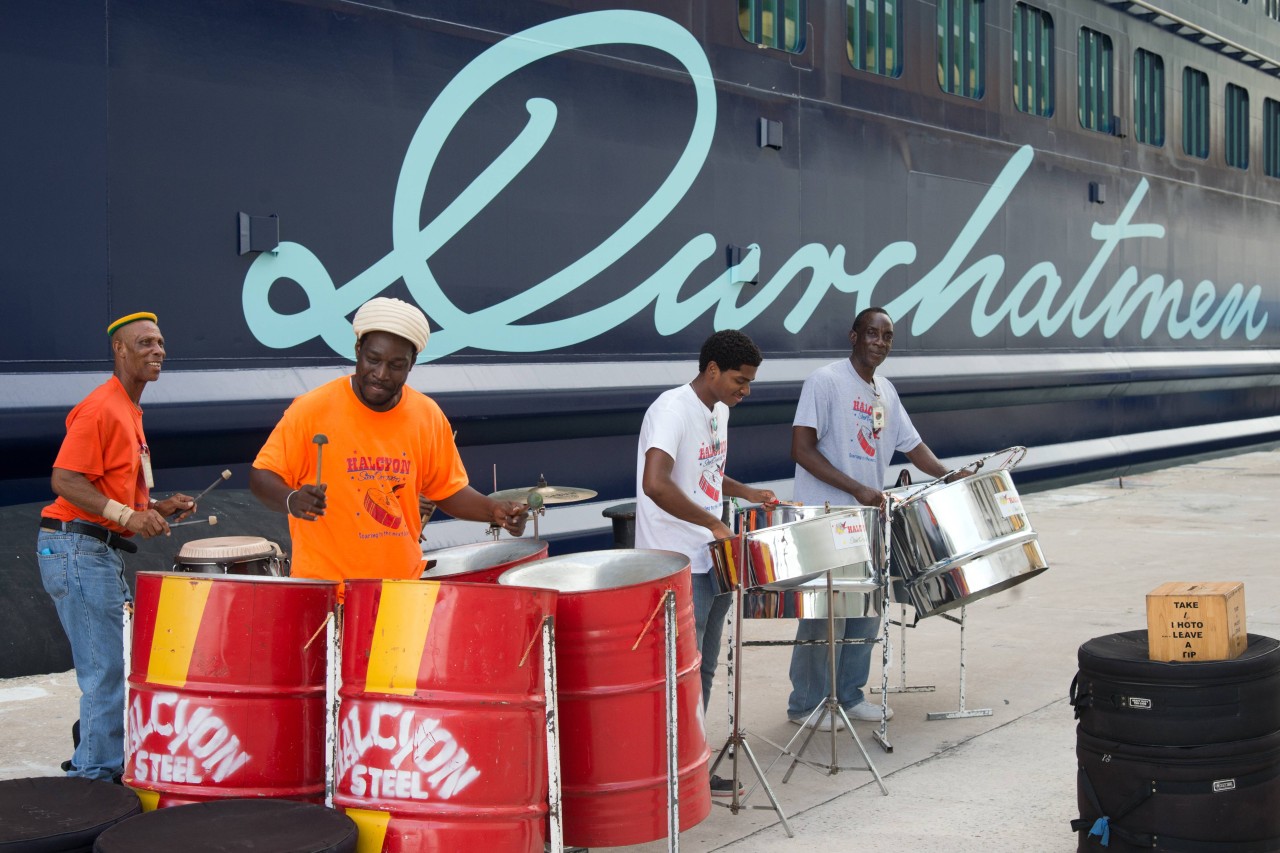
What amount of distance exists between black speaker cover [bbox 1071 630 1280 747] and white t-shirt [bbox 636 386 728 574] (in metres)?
1.28

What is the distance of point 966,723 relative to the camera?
540 centimetres

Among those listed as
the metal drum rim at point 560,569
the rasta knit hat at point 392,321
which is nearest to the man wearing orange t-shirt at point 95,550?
the rasta knit hat at point 392,321

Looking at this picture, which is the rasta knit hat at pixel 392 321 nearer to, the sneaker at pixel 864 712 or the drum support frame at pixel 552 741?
the drum support frame at pixel 552 741

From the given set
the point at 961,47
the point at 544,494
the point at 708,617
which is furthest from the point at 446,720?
the point at 961,47

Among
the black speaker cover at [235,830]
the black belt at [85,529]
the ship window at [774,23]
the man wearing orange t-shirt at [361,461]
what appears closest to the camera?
the black speaker cover at [235,830]

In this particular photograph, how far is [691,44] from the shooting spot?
28.3 feet

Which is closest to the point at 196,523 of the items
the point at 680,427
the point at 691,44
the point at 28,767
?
the point at 28,767

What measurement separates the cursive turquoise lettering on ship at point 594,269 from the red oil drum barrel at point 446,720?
11.9 feet

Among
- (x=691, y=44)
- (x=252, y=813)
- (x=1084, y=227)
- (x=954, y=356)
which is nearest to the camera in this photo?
(x=252, y=813)

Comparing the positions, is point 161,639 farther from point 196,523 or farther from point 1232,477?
point 1232,477

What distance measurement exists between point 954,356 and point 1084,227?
9.00 ft

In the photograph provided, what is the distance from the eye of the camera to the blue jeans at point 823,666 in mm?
5171

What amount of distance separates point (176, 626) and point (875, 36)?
8150 millimetres

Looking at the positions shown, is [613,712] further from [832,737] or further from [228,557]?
[228,557]
